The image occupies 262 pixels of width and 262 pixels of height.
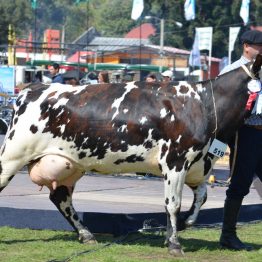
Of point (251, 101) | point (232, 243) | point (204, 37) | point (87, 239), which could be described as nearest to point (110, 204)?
point (87, 239)

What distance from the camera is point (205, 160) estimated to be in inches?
352

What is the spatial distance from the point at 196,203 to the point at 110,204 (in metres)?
3.42

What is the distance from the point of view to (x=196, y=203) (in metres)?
9.42

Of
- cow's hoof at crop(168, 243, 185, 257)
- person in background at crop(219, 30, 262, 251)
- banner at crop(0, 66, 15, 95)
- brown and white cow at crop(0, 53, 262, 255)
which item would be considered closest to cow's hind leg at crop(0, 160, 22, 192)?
brown and white cow at crop(0, 53, 262, 255)

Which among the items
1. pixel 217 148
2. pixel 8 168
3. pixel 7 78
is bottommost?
pixel 7 78

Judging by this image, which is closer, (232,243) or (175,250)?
(175,250)

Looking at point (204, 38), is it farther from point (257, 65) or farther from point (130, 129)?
point (130, 129)

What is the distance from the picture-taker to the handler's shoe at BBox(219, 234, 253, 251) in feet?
29.6

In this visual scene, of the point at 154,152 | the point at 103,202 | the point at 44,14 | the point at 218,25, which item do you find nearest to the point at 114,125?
the point at 154,152

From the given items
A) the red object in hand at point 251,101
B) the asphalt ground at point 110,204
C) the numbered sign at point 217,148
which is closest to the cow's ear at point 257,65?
the red object in hand at point 251,101

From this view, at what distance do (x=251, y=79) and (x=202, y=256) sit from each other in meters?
1.76

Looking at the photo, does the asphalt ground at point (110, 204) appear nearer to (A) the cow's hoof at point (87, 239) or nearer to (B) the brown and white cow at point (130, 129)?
(A) the cow's hoof at point (87, 239)

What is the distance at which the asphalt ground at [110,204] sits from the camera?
1002 centimetres

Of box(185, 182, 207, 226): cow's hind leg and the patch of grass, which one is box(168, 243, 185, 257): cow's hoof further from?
box(185, 182, 207, 226): cow's hind leg
